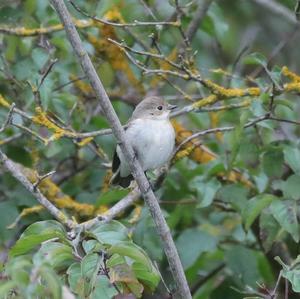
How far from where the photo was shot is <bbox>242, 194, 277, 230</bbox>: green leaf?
4.50 m

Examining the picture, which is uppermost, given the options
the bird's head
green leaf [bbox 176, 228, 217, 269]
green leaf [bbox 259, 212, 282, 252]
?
the bird's head

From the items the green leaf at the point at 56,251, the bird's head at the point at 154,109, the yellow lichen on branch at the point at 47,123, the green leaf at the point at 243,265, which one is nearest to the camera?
the green leaf at the point at 56,251

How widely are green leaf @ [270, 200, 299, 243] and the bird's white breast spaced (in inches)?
28.2

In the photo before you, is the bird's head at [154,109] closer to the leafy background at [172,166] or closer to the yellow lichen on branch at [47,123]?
the leafy background at [172,166]

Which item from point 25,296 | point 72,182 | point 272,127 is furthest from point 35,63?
point 25,296

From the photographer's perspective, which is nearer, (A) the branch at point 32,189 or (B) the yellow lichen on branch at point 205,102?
(A) the branch at point 32,189

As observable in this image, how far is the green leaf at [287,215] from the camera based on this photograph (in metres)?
4.43

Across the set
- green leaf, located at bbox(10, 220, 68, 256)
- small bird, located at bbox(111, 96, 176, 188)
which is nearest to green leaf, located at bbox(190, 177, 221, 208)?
small bird, located at bbox(111, 96, 176, 188)

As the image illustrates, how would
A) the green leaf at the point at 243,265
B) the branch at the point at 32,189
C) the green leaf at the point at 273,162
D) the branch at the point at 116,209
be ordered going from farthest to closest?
the green leaf at the point at 243,265 → the green leaf at the point at 273,162 → the branch at the point at 116,209 → the branch at the point at 32,189

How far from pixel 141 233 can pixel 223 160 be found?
60 cm

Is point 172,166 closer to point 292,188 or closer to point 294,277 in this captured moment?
point 292,188

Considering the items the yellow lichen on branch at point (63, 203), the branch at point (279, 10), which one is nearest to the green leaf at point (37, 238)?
the yellow lichen on branch at point (63, 203)

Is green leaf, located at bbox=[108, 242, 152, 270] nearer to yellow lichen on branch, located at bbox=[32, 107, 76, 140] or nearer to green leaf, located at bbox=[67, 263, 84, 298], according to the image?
green leaf, located at bbox=[67, 263, 84, 298]

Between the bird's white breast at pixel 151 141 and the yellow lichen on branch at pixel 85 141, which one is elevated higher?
the yellow lichen on branch at pixel 85 141
